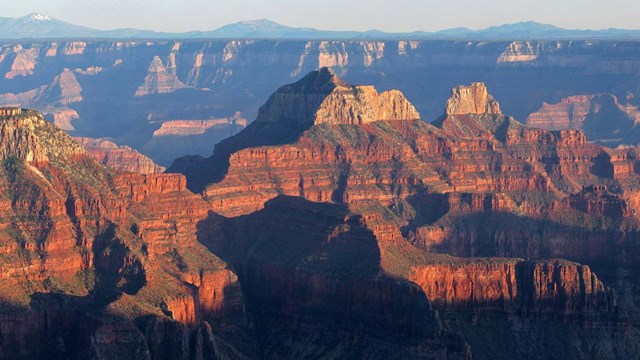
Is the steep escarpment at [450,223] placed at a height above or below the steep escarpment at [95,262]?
below

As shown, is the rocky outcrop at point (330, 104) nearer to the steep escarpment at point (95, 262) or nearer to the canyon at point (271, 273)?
the canyon at point (271, 273)

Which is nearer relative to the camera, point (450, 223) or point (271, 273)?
point (271, 273)

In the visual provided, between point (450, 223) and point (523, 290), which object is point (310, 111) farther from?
point (523, 290)

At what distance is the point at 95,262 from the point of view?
125938 mm

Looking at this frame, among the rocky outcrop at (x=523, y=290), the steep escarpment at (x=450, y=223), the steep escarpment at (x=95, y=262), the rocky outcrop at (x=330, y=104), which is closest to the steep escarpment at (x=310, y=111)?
the rocky outcrop at (x=330, y=104)

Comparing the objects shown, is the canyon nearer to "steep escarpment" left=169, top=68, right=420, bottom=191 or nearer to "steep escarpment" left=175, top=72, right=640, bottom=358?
"steep escarpment" left=175, top=72, right=640, bottom=358

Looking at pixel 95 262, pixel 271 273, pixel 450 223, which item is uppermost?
pixel 95 262

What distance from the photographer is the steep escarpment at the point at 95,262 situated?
111875 mm

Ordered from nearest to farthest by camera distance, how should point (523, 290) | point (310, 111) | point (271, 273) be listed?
1. point (523, 290)
2. point (271, 273)
3. point (310, 111)

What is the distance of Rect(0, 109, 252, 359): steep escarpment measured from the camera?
111875mm

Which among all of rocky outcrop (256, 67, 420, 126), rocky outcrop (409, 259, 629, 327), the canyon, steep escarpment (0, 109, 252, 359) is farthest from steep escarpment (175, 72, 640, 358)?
steep escarpment (0, 109, 252, 359)

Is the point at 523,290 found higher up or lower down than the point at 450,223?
higher up

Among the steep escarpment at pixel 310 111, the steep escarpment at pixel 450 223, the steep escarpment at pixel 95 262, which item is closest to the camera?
the steep escarpment at pixel 95 262

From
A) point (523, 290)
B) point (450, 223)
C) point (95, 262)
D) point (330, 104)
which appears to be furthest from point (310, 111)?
point (95, 262)
